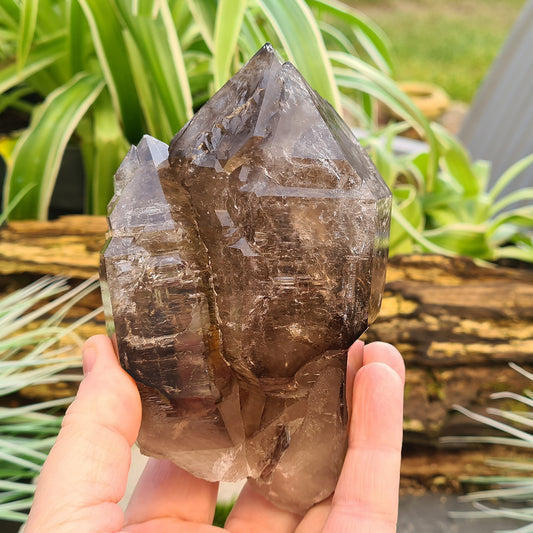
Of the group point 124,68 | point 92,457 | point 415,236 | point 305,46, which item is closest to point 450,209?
point 415,236

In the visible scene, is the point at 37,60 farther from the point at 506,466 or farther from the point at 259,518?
the point at 506,466

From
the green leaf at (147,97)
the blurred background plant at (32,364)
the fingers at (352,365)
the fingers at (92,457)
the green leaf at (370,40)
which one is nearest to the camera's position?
the fingers at (92,457)

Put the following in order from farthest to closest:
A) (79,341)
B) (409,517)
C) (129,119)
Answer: (129,119)
(409,517)
(79,341)

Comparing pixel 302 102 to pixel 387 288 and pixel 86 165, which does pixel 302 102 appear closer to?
pixel 387 288

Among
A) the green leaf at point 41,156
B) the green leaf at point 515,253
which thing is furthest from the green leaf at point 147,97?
the green leaf at point 515,253

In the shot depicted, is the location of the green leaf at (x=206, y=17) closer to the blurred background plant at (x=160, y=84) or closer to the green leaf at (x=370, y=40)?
the blurred background plant at (x=160, y=84)

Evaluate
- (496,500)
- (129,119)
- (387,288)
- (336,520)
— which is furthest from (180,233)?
(496,500)
